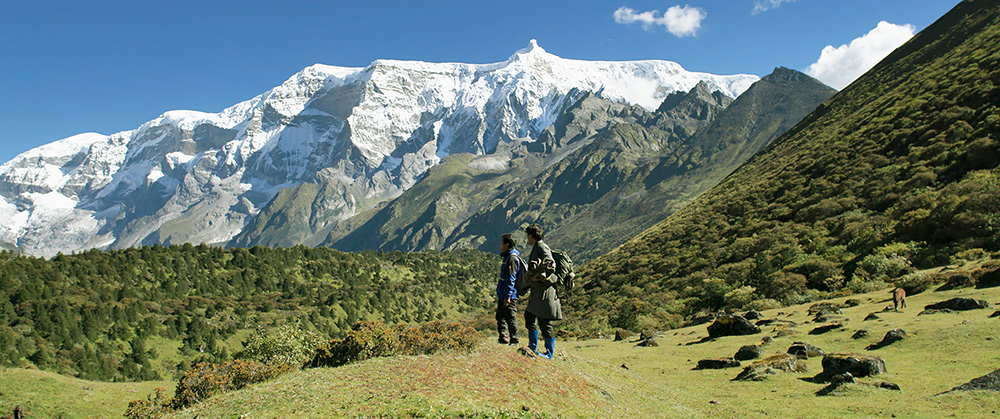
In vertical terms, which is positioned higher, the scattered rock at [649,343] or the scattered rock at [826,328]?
the scattered rock at [826,328]

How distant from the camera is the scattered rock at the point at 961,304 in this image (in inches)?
748

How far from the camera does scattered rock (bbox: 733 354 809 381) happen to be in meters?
16.6

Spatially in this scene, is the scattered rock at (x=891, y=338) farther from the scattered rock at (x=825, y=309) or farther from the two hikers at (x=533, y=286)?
the two hikers at (x=533, y=286)

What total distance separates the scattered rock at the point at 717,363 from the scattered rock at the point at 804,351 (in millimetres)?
1969

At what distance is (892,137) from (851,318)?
49012 mm

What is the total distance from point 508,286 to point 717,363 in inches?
396

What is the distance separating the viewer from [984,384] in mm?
11617

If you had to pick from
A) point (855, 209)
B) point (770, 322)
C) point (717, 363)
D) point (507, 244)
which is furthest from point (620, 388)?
point (855, 209)

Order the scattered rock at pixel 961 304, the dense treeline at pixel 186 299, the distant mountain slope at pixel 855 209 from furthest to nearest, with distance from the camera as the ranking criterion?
the dense treeline at pixel 186 299
the distant mountain slope at pixel 855 209
the scattered rock at pixel 961 304

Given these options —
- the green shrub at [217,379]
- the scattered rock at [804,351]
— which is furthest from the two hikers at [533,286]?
the scattered rock at [804,351]

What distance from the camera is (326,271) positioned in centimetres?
13500

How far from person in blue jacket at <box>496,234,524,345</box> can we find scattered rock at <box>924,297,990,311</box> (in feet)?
57.3

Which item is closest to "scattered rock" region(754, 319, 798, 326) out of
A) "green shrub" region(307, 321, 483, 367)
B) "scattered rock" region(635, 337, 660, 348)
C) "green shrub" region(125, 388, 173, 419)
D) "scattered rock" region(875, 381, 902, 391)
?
"scattered rock" region(635, 337, 660, 348)

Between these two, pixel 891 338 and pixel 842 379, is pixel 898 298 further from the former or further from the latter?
pixel 842 379
